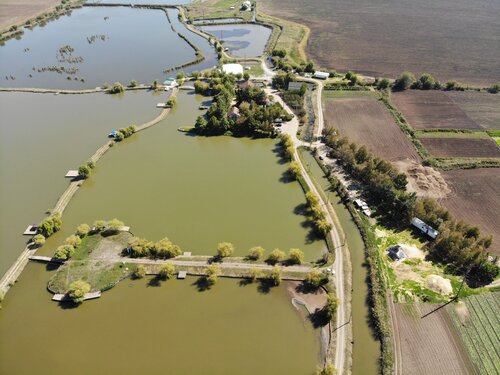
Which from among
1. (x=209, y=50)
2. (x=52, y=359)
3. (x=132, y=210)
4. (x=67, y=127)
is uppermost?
(x=209, y=50)

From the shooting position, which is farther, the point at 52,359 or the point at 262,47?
the point at 262,47

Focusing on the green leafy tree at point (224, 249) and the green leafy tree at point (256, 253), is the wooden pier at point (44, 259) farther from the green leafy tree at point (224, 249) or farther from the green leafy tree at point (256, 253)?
the green leafy tree at point (256, 253)

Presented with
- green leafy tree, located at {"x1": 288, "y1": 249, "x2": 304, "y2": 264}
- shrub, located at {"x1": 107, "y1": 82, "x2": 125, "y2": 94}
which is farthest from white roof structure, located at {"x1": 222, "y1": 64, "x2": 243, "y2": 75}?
green leafy tree, located at {"x1": 288, "y1": 249, "x2": 304, "y2": 264}

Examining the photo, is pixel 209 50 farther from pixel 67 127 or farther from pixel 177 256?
pixel 177 256

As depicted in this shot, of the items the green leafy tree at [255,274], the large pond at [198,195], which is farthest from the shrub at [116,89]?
the green leafy tree at [255,274]

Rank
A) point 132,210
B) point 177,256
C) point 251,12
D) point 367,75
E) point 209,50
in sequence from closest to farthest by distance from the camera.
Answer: point 177,256, point 132,210, point 367,75, point 209,50, point 251,12

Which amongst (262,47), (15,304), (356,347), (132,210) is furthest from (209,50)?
(356,347)

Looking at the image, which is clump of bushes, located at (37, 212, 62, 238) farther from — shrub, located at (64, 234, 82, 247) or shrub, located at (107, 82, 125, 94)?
shrub, located at (107, 82, 125, 94)
